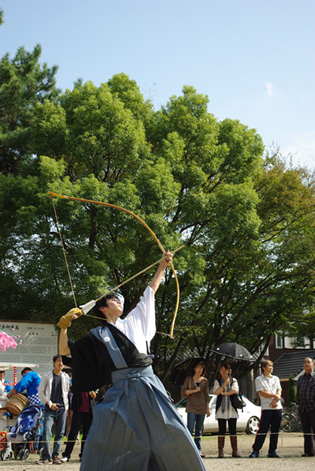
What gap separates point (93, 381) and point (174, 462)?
0.94m

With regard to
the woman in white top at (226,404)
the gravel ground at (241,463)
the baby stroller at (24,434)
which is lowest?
the gravel ground at (241,463)

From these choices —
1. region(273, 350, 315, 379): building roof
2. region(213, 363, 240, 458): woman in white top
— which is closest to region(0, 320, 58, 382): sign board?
region(213, 363, 240, 458): woman in white top

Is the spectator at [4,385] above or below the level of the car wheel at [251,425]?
above

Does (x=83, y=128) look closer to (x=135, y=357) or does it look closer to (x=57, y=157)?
(x=57, y=157)

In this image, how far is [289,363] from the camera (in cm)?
3719

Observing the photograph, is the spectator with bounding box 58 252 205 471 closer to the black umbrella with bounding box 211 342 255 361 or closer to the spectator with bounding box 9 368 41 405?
the spectator with bounding box 9 368 41 405

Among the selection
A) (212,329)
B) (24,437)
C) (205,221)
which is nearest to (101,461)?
(24,437)

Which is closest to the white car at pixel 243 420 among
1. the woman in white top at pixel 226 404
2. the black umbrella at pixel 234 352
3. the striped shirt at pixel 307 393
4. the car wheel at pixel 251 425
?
the car wheel at pixel 251 425

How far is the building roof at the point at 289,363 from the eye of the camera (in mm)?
35656

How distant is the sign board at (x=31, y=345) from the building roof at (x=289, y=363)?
2229 centimetres

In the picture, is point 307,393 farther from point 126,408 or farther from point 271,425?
point 126,408

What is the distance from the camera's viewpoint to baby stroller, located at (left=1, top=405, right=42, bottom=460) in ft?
33.7

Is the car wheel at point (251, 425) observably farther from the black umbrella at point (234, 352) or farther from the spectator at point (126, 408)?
the spectator at point (126, 408)

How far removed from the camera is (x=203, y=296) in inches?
914
